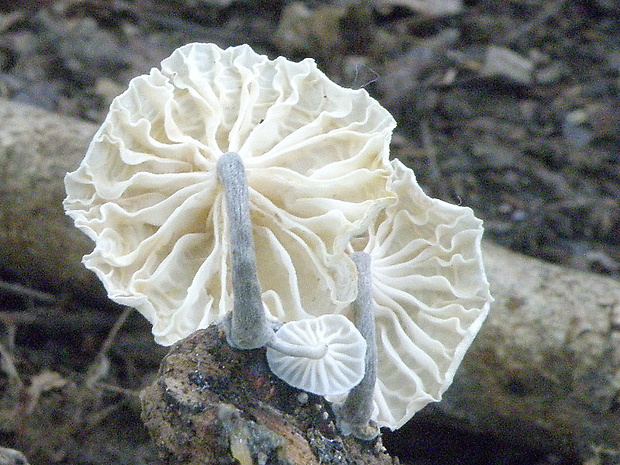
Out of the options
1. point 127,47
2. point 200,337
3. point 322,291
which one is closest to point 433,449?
point 322,291

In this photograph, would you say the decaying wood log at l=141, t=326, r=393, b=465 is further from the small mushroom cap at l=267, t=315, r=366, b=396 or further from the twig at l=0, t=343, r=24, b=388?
the twig at l=0, t=343, r=24, b=388

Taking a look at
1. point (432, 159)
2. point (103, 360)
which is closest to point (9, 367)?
point (103, 360)

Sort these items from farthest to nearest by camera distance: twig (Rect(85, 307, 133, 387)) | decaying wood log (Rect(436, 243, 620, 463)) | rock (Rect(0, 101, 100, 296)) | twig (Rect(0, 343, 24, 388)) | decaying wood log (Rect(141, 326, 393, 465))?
rock (Rect(0, 101, 100, 296)) < twig (Rect(85, 307, 133, 387)) < twig (Rect(0, 343, 24, 388)) < decaying wood log (Rect(436, 243, 620, 463)) < decaying wood log (Rect(141, 326, 393, 465))

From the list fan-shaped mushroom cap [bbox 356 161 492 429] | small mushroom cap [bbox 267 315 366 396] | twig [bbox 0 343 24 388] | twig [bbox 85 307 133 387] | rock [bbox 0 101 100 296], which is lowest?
twig [bbox 85 307 133 387]

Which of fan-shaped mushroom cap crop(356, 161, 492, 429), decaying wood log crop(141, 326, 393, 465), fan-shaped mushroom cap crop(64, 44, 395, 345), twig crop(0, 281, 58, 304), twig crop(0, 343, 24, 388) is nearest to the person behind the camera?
decaying wood log crop(141, 326, 393, 465)

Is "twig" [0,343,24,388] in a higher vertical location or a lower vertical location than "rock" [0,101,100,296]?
lower

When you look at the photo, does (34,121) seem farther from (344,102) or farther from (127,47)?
(344,102)

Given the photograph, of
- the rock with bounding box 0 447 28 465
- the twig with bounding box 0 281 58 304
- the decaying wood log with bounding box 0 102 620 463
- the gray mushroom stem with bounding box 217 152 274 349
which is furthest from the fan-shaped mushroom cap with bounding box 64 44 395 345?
the twig with bounding box 0 281 58 304
